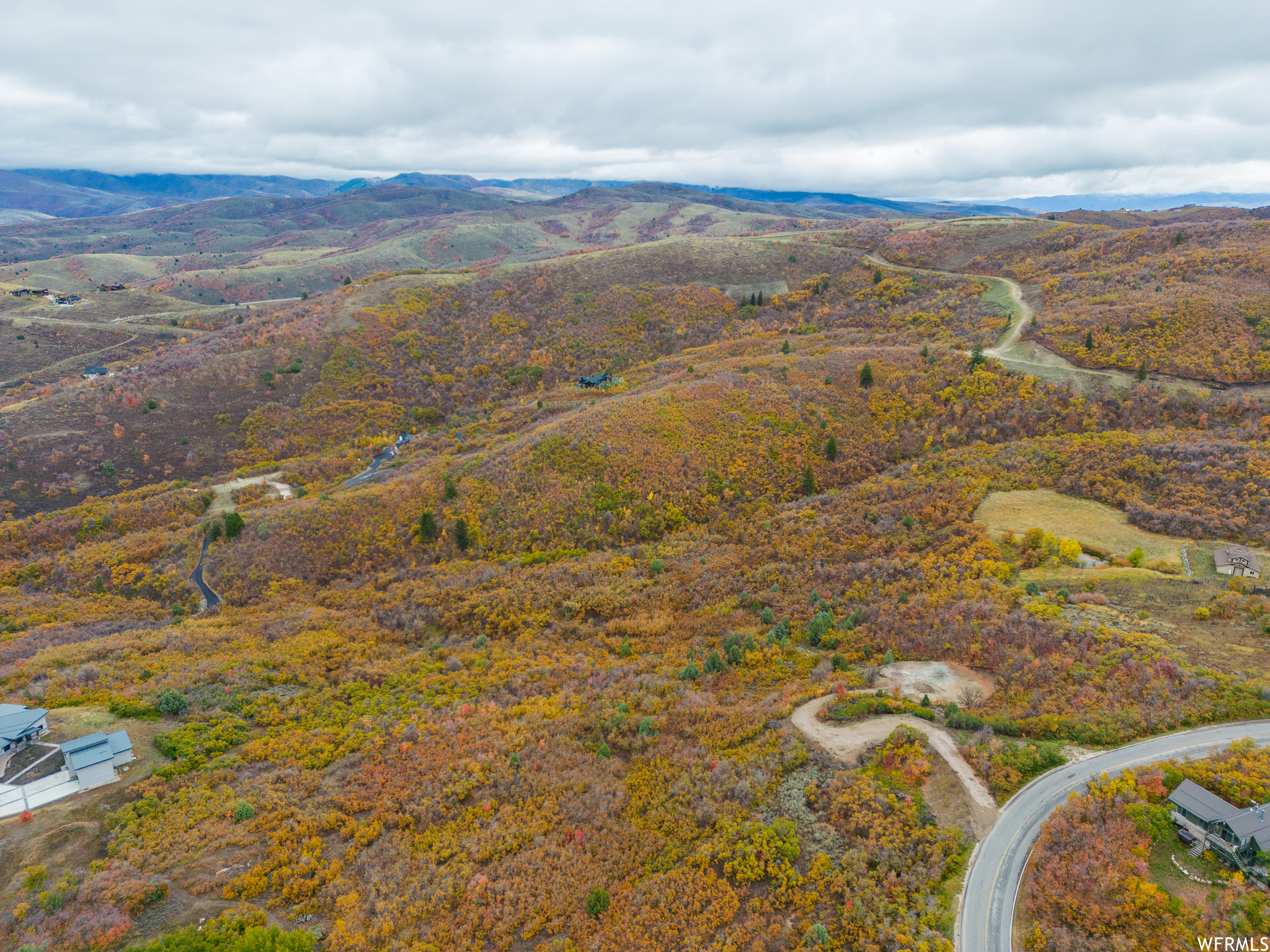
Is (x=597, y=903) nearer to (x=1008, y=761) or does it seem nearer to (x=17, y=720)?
(x=1008, y=761)

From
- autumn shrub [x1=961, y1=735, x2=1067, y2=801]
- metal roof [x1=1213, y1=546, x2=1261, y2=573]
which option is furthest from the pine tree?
autumn shrub [x1=961, y1=735, x2=1067, y2=801]

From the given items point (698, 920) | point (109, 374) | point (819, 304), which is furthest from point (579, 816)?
point (109, 374)

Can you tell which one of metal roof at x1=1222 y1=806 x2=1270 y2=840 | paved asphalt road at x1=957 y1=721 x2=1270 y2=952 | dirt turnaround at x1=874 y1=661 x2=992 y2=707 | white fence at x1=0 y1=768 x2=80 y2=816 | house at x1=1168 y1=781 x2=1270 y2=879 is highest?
metal roof at x1=1222 y1=806 x2=1270 y2=840

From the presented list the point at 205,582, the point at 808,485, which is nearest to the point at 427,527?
the point at 205,582

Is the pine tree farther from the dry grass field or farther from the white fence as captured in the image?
the white fence

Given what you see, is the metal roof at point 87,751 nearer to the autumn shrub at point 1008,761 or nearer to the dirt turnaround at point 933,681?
the dirt turnaround at point 933,681

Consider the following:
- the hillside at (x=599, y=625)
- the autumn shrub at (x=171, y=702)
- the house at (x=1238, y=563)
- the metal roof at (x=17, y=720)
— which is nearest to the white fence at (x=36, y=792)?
the hillside at (x=599, y=625)
